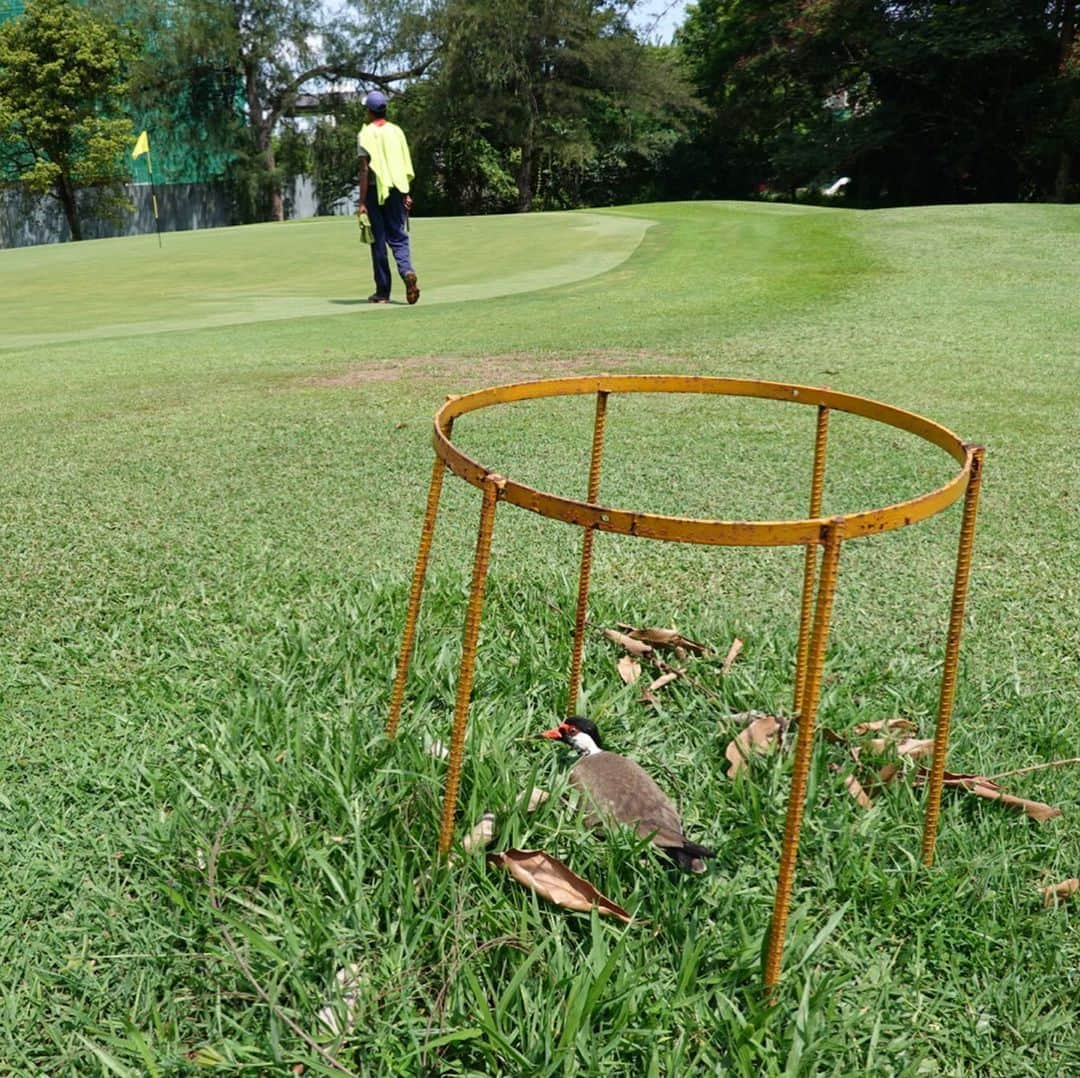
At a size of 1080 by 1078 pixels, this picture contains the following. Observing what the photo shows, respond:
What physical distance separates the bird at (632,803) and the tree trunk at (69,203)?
118 feet

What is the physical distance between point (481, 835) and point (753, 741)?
25.3 inches

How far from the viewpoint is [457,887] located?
5.45 feet

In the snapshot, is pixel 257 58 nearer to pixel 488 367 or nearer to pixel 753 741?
pixel 488 367

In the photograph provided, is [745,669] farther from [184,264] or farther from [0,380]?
[184,264]

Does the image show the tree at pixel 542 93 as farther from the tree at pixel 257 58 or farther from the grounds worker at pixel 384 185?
the grounds worker at pixel 384 185

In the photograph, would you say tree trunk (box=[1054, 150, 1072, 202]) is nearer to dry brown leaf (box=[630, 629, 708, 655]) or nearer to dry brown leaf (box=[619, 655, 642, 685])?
dry brown leaf (box=[630, 629, 708, 655])

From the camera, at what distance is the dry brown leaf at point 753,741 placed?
2039 millimetres

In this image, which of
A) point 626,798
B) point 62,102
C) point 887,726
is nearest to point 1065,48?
point 887,726

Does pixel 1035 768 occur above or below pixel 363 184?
below

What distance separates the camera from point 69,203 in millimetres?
33031

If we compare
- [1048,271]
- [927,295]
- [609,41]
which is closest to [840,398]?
[927,295]

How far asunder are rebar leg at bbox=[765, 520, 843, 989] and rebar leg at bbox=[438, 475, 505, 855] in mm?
431

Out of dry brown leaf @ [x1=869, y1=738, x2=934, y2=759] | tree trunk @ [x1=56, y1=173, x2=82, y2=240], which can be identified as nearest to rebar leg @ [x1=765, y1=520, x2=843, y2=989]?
dry brown leaf @ [x1=869, y1=738, x2=934, y2=759]

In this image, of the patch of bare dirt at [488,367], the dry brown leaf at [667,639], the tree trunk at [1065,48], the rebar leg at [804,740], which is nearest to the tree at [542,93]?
the tree trunk at [1065,48]
